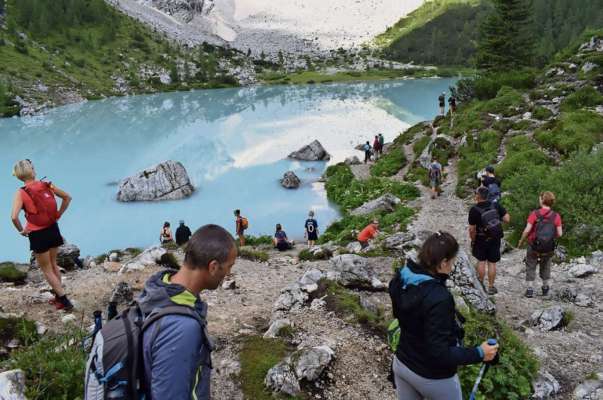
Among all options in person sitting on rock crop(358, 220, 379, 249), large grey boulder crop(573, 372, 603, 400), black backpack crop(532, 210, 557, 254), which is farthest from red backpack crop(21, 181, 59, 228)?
person sitting on rock crop(358, 220, 379, 249)

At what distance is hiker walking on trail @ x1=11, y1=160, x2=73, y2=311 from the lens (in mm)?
7625

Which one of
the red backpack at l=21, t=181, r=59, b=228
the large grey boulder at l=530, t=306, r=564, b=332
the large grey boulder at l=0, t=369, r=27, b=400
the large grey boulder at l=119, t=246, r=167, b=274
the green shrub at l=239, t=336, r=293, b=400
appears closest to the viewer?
the large grey boulder at l=0, t=369, r=27, b=400

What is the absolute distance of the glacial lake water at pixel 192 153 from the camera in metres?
26.7

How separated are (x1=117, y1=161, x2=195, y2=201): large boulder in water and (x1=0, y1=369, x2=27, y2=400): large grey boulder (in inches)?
1046

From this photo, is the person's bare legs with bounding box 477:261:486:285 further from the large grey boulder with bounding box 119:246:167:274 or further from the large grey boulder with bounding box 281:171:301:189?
the large grey boulder with bounding box 281:171:301:189

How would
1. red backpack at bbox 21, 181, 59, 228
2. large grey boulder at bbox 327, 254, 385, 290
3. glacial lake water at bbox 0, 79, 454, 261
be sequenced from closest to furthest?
red backpack at bbox 21, 181, 59, 228 → large grey boulder at bbox 327, 254, 385, 290 → glacial lake water at bbox 0, 79, 454, 261

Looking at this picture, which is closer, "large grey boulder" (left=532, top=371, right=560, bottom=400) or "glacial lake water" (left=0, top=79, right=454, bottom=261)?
"large grey boulder" (left=532, top=371, right=560, bottom=400)

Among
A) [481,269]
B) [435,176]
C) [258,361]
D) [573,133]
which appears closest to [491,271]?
[481,269]

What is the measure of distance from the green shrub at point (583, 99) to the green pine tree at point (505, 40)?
20.9 meters

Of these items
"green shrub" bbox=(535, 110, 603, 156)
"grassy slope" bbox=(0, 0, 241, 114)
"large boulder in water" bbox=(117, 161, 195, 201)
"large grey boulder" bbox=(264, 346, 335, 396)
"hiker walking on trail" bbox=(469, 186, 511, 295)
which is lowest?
"large boulder in water" bbox=(117, 161, 195, 201)

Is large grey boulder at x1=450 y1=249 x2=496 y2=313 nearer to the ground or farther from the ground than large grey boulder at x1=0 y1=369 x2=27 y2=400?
nearer to the ground

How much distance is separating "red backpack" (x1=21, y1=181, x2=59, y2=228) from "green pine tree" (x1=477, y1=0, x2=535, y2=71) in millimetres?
52522

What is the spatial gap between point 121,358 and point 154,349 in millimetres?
252

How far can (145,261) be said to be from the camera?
13930 mm
